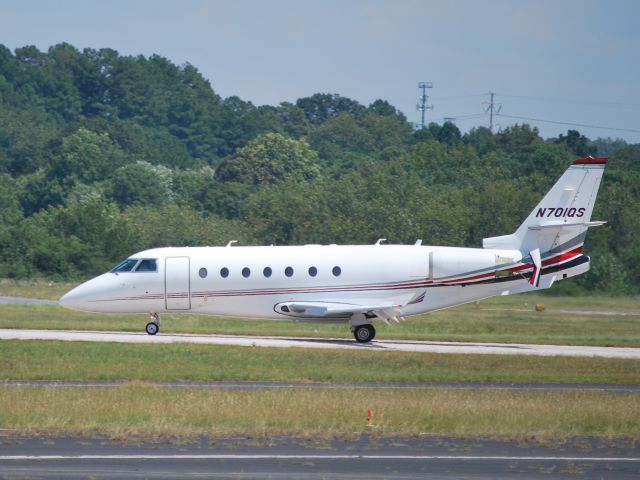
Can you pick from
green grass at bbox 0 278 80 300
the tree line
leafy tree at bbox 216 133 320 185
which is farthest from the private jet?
leafy tree at bbox 216 133 320 185

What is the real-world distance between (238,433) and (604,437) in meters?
6.09

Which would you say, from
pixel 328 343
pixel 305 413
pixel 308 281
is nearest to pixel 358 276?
pixel 308 281

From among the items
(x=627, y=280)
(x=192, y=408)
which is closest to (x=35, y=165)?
(x=627, y=280)

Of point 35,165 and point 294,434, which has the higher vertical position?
point 35,165

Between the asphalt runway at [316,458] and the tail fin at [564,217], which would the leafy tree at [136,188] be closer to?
the tail fin at [564,217]

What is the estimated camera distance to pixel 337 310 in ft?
118

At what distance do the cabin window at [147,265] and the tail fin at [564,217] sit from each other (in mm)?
10542

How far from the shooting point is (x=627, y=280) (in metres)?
61.7

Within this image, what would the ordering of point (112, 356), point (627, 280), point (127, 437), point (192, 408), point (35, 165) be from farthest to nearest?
point (35, 165) < point (627, 280) < point (112, 356) < point (192, 408) < point (127, 437)

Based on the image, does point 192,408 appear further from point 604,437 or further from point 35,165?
point 35,165

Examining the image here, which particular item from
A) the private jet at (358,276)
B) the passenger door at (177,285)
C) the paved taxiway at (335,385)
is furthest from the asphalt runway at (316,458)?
the passenger door at (177,285)

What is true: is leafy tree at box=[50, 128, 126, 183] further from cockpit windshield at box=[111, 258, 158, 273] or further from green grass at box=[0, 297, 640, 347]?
cockpit windshield at box=[111, 258, 158, 273]

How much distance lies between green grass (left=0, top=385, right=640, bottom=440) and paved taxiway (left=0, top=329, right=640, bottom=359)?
882 cm

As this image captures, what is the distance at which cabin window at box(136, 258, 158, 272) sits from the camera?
36.9 meters
